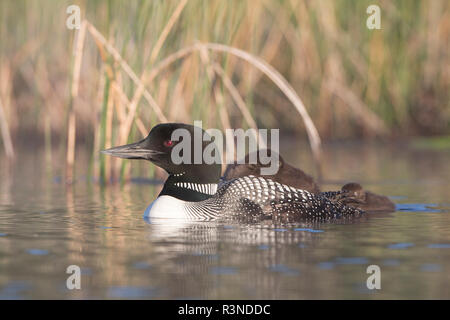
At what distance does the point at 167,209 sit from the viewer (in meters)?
6.47

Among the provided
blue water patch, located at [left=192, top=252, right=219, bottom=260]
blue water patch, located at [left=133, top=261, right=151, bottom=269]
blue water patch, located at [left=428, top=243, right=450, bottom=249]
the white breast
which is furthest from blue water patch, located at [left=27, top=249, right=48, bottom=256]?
blue water patch, located at [left=428, top=243, right=450, bottom=249]

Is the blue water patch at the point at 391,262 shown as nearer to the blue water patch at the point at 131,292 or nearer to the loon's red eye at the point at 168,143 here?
the blue water patch at the point at 131,292

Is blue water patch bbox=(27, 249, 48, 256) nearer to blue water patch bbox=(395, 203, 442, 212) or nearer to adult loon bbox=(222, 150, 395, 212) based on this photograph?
adult loon bbox=(222, 150, 395, 212)

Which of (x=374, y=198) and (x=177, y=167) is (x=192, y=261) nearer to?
(x=177, y=167)

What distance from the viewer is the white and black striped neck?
6652 mm

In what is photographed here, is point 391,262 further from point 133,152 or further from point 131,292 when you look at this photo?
point 133,152

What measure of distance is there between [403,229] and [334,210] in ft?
2.69

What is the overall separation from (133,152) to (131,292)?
268 centimetres

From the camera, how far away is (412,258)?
4.98 meters

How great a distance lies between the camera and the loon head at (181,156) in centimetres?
667

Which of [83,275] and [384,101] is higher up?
[384,101]

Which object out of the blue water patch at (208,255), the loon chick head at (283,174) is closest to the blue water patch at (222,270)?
the blue water patch at (208,255)
